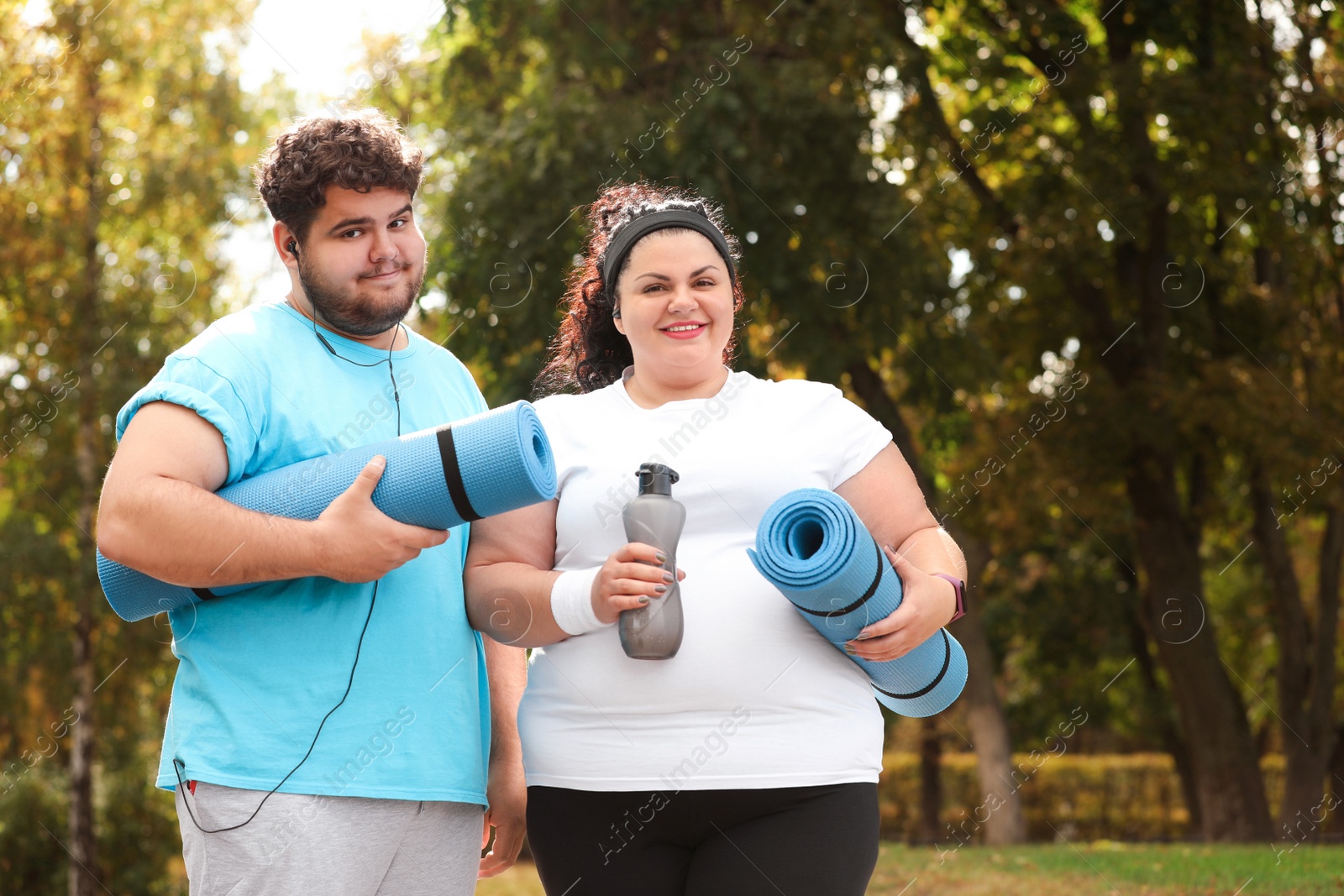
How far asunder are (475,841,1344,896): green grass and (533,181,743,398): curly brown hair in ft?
13.2

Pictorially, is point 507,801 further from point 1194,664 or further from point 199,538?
point 1194,664

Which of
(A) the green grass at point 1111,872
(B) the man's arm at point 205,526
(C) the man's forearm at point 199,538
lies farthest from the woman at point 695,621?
(A) the green grass at point 1111,872

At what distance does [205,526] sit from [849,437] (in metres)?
1.29

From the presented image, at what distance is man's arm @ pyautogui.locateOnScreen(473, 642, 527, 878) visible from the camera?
2.65m

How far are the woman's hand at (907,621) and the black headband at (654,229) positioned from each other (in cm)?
80

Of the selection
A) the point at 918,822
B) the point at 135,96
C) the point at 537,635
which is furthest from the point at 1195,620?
the point at 135,96

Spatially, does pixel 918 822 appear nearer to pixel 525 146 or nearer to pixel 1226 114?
pixel 1226 114

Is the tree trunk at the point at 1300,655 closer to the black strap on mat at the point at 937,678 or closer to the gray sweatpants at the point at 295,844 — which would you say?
the black strap on mat at the point at 937,678

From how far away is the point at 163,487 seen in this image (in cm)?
209

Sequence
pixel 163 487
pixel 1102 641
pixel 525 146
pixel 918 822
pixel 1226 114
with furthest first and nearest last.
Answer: pixel 918 822
pixel 1102 641
pixel 1226 114
pixel 525 146
pixel 163 487

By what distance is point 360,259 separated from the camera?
245 centimetres

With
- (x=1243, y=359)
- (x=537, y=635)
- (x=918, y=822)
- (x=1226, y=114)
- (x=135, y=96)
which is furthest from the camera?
(x=918, y=822)

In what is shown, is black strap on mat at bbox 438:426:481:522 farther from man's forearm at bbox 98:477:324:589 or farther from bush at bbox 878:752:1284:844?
bush at bbox 878:752:1284:844

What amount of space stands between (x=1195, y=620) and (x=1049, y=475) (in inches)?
78.2
